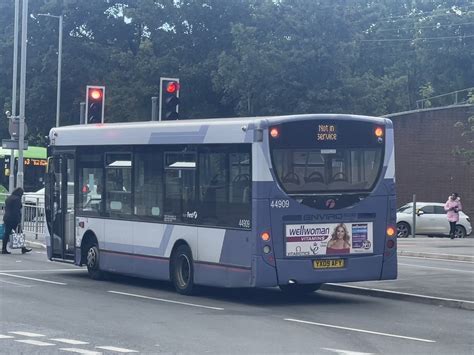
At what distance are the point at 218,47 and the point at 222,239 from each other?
149 ft

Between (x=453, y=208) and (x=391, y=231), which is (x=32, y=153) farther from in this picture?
→ (x=391, y=231)

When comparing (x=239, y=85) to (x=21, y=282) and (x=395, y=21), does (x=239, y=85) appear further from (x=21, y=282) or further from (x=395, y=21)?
(x=21, y=282)

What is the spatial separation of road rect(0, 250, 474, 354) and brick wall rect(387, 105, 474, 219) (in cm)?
2935

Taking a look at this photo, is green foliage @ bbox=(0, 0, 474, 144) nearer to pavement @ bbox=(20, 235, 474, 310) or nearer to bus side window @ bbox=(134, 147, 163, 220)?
pavement @ bbox=(20, 235, 474, 310)

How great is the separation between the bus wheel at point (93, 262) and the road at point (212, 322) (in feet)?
1.83

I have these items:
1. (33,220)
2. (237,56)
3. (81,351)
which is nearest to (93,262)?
(81,351)

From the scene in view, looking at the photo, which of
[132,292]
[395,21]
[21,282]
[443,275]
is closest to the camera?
[132,292]

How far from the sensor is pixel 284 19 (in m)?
53.4

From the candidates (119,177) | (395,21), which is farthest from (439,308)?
(395,21)

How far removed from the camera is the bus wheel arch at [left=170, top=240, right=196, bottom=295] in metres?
17.7

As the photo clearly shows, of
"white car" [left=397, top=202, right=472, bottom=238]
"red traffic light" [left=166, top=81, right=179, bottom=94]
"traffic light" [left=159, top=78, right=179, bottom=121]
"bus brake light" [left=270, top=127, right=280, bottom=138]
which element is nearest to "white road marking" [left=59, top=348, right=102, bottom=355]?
"bus brake light" [left=270, top=127, right=280, bottom=138]

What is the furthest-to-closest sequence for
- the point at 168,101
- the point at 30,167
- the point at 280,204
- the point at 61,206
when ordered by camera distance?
the point at 30,167, the point at 168,101, the point at 61,206, the point at 280,204

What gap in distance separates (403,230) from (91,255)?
23.0m

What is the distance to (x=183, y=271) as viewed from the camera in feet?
59.1
